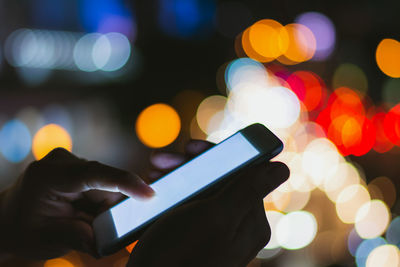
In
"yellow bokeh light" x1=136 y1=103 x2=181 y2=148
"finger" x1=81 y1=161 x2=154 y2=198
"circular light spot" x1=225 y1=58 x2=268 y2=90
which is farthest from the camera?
"circular light spot" x1=225 y1=58 x2=268 y2=90

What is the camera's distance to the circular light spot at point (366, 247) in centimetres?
302

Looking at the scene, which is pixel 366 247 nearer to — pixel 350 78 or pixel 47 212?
pixel 47 212

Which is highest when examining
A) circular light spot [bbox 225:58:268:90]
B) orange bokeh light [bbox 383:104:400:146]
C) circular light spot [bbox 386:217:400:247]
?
circular light spot [bbox 386:217:400:247]

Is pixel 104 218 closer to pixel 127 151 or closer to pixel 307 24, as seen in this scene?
pixel 127 151

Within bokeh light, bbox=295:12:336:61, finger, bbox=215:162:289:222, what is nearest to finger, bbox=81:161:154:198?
finger, bbox=215:162:289:222

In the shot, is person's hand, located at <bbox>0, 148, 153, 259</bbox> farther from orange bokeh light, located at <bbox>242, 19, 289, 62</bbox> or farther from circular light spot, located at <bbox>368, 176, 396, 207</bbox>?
orange bokeh light, located at <bbox>242, 19, 289, 62</bbox>

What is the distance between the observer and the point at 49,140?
17.5 ft

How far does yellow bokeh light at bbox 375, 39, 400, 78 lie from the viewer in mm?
8327

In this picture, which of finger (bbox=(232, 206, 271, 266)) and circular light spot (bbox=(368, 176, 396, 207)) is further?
circular light spot (bbox=(368, 176, 396, 207))

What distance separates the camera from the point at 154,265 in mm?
877

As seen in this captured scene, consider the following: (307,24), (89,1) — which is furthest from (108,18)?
(307,24)

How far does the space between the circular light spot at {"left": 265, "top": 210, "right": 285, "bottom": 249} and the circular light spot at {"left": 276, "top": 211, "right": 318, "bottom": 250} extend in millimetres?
34

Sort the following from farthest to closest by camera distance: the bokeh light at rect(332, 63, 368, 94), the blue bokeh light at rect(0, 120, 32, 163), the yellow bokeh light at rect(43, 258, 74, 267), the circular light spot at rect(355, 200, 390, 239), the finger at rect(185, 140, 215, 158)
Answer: the bokeh light at rect(332, 63, 368, 94), the blue bokeh light at rect(0, 120, 32, 163), the circular light spot at rect(355, 200, 390, 239), the yellow bokeh light at rect(43, 258, 74, 267), the finger at rect(185, 140, 215, 158)

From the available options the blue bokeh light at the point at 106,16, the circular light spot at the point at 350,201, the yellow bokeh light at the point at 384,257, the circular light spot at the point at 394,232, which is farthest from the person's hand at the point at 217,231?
the blue bokeh light at the point at 106,16
